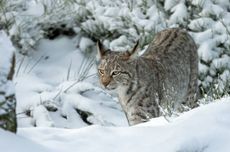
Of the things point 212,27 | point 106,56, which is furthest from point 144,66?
point 212,27

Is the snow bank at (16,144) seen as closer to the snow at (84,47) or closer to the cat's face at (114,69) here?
the cat's face at (114,69)

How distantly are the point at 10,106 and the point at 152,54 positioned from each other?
10.9 ft

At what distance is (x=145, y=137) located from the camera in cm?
436

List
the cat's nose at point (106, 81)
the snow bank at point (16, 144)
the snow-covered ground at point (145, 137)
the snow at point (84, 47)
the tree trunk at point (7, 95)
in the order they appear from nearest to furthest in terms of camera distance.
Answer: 1. the snow bank at point (16, 144)
2. the snow-covered ground at point (145, 137)
3. the tree trunk at point (7, 95)
4. the cat's nose at point (106, 81)
5. the snow at point (84, 47)

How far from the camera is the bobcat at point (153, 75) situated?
6855 millimetres

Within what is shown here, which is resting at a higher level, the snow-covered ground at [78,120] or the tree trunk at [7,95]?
the tree trunk at [7,95]

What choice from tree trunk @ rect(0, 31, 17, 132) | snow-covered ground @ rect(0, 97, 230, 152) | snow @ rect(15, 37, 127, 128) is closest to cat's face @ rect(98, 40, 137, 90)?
snow @ rect(15, 37, 127, 128)

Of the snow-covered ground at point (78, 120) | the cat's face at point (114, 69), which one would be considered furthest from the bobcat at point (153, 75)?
the snow-covered ground at point (78, 120)

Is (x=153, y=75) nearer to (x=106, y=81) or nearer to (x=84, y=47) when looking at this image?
(x=106, y=81)

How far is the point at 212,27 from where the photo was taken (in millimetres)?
9219

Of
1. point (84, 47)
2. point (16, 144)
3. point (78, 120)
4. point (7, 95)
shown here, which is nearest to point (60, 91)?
point (78, 120)

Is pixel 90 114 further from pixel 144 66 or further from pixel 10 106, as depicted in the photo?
pixel 10 106

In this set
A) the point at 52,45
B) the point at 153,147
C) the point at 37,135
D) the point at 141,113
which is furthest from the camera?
the point at 52,45

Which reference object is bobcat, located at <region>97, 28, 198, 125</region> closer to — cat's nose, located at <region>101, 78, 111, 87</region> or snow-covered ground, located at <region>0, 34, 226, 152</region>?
cat's nose, located at <region>101, 78, 111, 87</region>
